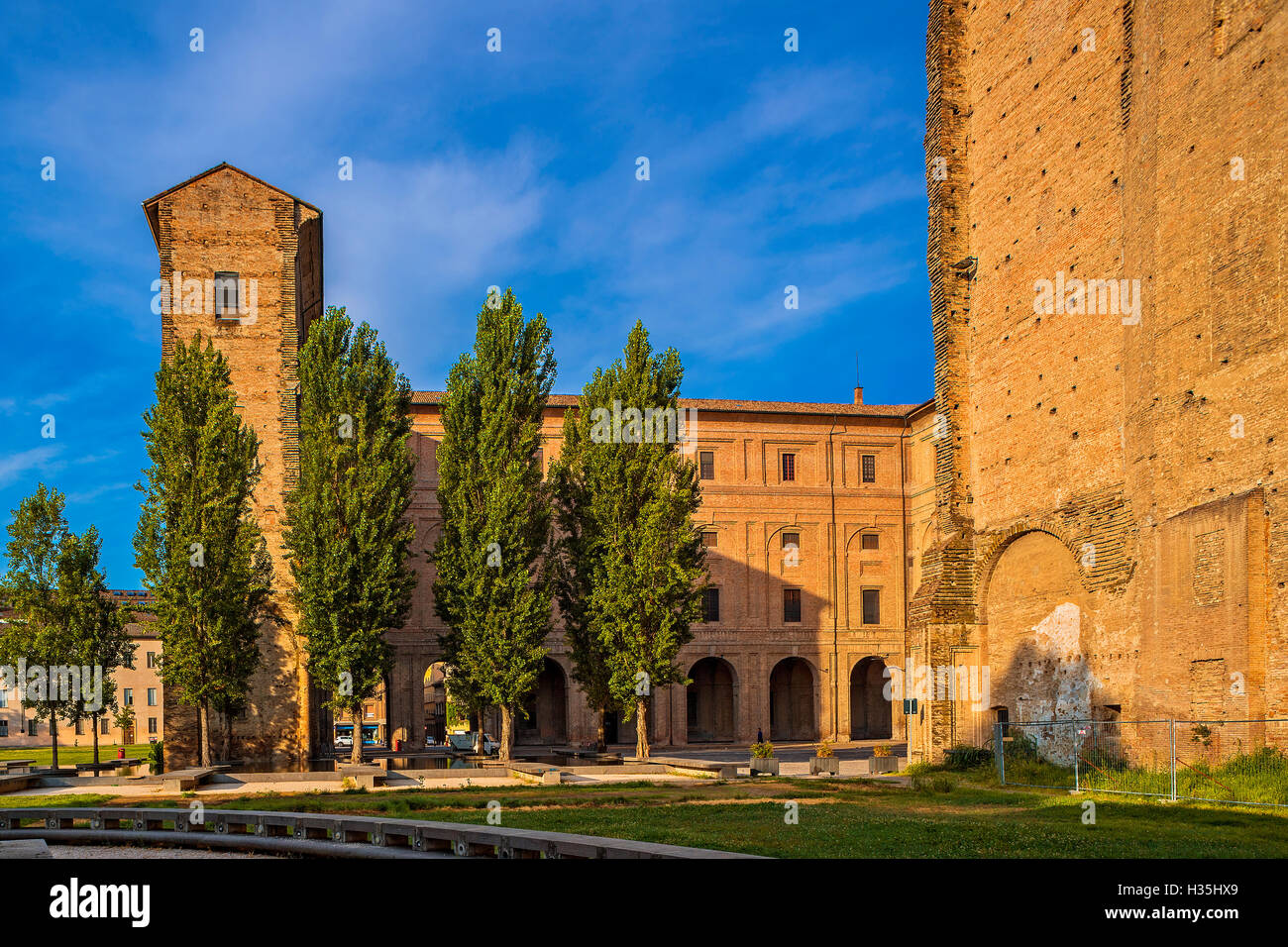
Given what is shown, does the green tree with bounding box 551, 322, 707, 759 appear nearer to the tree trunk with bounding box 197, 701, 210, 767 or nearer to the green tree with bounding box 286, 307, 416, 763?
the green tree with bounding box 286, 307, 416, 763

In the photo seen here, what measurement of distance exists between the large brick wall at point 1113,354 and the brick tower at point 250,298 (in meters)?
16.9

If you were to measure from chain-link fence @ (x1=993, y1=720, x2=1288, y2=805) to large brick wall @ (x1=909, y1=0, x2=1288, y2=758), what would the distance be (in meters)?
0.47

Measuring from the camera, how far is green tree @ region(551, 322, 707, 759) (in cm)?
2909

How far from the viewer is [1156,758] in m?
17.3

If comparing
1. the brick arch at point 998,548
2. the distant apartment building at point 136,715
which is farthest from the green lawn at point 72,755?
the brick arch at point 998,548

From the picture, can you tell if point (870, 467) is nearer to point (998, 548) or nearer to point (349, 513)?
point (998, 548)

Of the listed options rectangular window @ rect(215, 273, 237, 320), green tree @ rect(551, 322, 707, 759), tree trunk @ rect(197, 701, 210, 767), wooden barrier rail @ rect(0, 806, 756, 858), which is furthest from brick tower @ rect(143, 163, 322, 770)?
wooden barrier rail @ rect(0, 806, 756, 858)

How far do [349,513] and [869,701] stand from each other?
2705 centimetres

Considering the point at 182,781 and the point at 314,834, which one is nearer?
the point at 314,834

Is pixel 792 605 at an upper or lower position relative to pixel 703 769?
upper

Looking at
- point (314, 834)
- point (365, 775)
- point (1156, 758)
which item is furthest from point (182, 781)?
point (1156, 758)

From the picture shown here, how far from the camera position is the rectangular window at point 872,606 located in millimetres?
45569

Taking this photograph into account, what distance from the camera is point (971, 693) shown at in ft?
77.1
